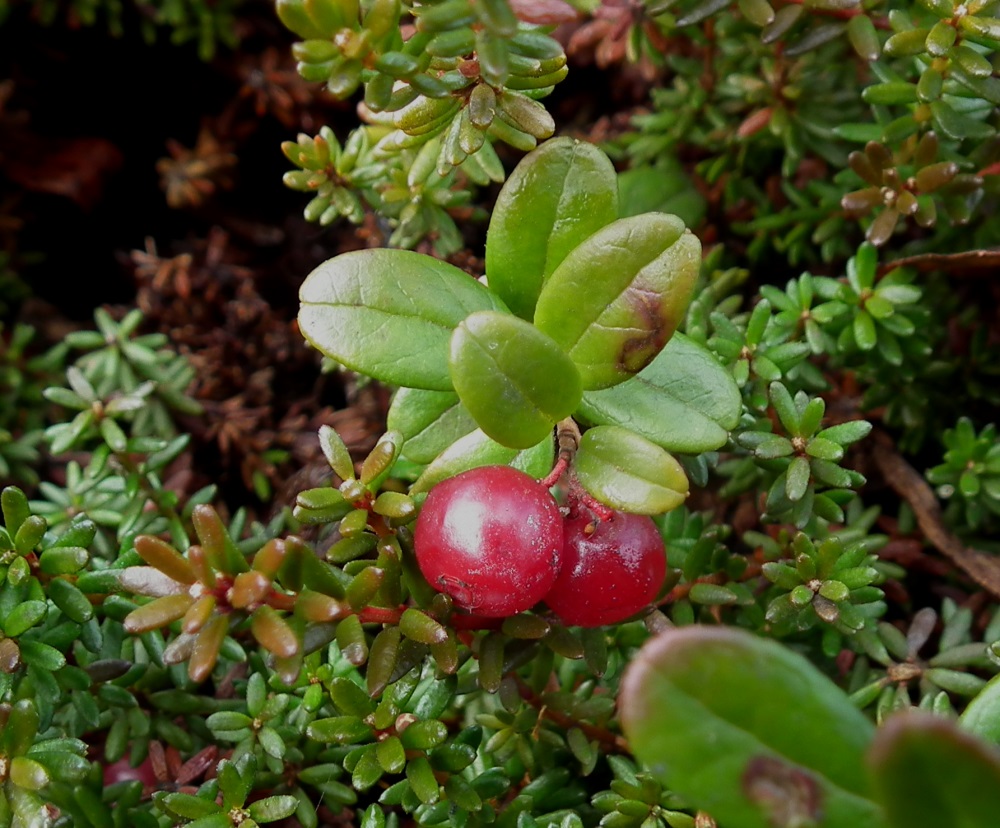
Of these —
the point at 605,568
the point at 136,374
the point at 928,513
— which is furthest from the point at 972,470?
the point at 136,374

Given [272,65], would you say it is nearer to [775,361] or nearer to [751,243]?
[751,243]

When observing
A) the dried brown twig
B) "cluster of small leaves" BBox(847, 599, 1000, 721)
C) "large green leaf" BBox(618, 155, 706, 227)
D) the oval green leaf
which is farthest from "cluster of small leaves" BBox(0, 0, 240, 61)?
the oval green leaf

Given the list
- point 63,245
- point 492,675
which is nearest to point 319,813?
point 492,675

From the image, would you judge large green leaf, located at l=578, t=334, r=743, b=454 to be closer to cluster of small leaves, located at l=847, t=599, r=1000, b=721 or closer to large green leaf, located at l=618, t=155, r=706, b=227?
cluster of small leaves, located at l=847, t=599, r=1000, b=721

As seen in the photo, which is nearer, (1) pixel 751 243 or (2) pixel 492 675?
(2) pixel 492 675

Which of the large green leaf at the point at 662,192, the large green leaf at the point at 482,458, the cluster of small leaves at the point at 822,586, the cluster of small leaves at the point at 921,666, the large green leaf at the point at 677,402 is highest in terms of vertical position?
the large green leaf at the point at 677,402

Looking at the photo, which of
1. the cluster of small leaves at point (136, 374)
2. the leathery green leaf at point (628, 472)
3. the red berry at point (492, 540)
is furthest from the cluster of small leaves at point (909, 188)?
the cluster of small leaves at point (136, 374)

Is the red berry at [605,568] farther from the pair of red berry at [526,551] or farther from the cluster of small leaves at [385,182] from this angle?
the cluster of small leaves at [385,182]

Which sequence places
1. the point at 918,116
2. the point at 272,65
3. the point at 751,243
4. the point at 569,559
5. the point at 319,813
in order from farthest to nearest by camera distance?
the point at 272,65
the point at 751,243
the point at 918,116
the point at 319,813
the point at 569,559
